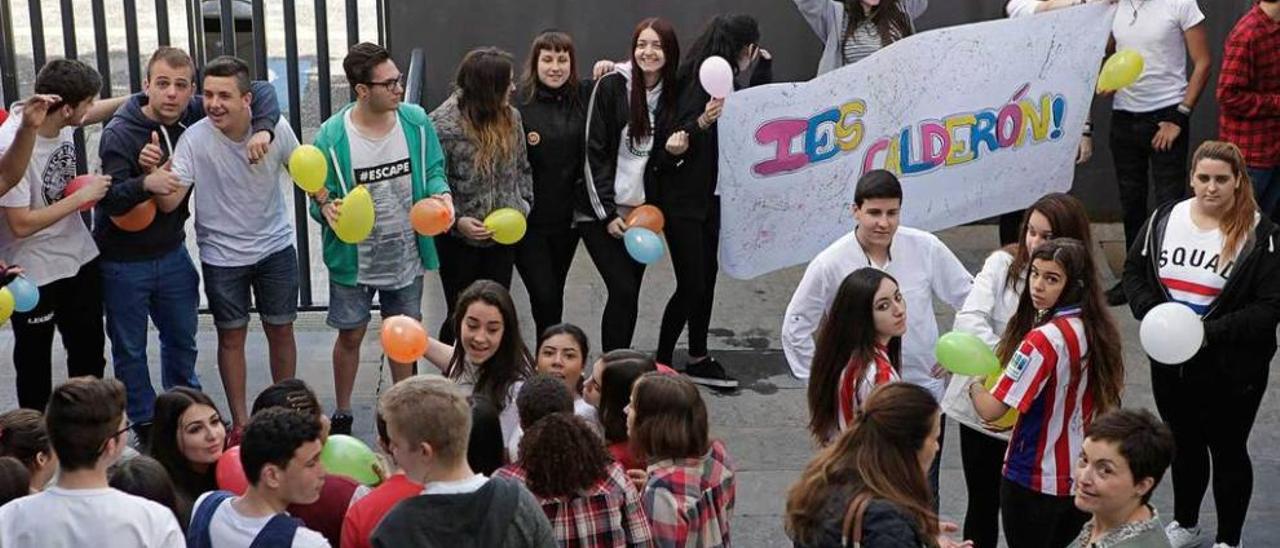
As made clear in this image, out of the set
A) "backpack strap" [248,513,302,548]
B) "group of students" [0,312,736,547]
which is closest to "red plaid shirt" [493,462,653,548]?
"group of students" [0,312,736,547]

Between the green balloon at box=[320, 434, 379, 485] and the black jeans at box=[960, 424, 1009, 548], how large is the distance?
7.02ft

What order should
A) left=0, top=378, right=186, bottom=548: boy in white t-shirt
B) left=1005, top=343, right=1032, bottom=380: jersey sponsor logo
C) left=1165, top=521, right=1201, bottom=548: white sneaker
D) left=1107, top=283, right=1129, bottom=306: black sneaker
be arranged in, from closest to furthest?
left=0, top=378, right=186, bottom=548: boy in white t-shirt, left=1005, top=343, right=1032, bottom=380: jersey sponsor logo, left=1165, top=521, right=1201, bottom=548: white sneaker, left=1107, top=283, right=1129, bottom=306: black sneaker

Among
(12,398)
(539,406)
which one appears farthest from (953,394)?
(12,398)

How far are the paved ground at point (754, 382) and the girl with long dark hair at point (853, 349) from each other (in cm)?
103

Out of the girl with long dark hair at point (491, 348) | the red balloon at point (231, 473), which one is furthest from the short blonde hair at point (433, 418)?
the girl with long dark hair at point (491, 348)

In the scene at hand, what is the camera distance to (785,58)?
9.93 meters

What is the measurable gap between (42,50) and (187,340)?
181cm

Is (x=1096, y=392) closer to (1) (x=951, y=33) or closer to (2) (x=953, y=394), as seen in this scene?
(2) (x=953, y=394)

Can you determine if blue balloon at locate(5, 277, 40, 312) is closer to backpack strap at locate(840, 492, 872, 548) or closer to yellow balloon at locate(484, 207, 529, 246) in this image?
yellow balloon at locate(484, 207, 529, 246)

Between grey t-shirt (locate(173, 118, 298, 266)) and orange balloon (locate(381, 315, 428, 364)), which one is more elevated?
grey t-shirt (locate(173, 118, 298, 266))

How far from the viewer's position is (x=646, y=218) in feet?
24.1

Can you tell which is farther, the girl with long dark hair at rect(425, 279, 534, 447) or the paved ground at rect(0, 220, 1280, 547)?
the paved ground at rect(0, 220, 1280, 547)

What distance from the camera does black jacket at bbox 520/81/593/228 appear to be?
732 centimetres

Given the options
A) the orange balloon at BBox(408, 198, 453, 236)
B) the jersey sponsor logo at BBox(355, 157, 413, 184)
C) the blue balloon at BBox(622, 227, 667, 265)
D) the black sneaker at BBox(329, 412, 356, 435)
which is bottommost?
the black sneaker at BBox(329, 412, 356, 435)
